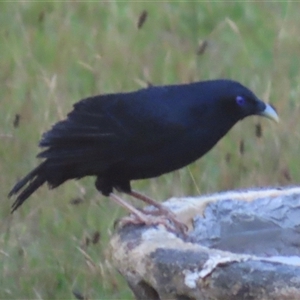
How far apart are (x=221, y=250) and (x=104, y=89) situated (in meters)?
1.69

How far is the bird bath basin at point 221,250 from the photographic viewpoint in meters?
1.63

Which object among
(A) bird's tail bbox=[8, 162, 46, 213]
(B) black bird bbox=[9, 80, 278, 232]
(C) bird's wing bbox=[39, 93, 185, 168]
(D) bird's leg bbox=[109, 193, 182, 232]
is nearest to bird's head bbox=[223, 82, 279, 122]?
(B) black bird bbox=[9, 80, 278, 232]

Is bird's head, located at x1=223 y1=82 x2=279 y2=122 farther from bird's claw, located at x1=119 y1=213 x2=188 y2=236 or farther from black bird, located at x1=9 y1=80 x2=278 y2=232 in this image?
bird's claw, located at x1=119 y1=213 x2=188 y2=236

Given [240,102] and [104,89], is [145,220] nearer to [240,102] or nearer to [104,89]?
[240,102]

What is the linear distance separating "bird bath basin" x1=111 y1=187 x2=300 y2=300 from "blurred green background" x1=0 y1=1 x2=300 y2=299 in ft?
2.58

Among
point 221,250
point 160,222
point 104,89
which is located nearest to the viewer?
point 221,250

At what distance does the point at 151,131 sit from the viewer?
2.46 m

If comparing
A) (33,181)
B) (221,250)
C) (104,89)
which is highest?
(104,89)

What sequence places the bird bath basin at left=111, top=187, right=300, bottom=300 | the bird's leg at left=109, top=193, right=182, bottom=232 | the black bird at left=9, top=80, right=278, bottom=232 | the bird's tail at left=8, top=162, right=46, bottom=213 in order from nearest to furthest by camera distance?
the bird bath basin at left=111, top=187, right=300, bottom=300 < the bird's leg at left=109, top=193, right=182, bottom=232 < the black bird at left=9, top=80, right=278, bottom=232 < the bird's tail at left=8, top=162, right=46, bottom=213

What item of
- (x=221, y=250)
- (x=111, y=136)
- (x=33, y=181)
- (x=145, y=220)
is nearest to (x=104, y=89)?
(x=33, y=181)

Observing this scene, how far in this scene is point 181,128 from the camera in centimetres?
244

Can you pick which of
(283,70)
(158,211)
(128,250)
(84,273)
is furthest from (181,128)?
(283,70)

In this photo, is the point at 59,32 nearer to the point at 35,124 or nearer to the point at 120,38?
the point at 120,38

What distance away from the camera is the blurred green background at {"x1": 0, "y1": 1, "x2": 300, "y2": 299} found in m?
3.11
